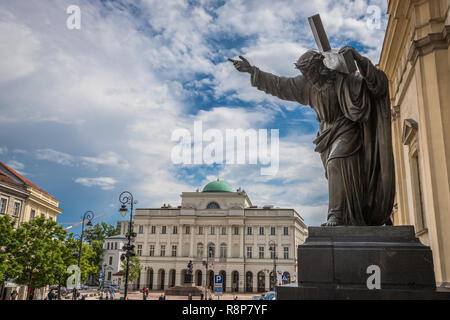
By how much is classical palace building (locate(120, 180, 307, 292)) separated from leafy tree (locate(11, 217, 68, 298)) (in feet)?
126

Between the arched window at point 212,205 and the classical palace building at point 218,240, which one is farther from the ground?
the arched window at point 212,205

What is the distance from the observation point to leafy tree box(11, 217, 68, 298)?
27.0 meters

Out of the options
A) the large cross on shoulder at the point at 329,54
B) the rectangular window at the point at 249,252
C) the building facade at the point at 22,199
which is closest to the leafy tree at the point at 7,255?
the building facade at the point at 22,199

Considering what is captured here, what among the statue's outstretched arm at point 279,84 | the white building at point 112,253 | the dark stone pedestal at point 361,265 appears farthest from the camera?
the white building at point 112,253

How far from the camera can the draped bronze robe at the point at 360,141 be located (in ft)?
14.2

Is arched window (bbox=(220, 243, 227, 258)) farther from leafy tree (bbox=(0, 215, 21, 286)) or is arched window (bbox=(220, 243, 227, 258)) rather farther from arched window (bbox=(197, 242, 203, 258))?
leafy tree (bbox=(0, 215, 21, 286))

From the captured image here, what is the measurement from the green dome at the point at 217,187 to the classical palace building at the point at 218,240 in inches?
90.0

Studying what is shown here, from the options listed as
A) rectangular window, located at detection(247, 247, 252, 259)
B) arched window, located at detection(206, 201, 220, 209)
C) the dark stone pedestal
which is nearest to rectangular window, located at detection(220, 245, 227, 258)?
rectangular window, located at detection(247, 247, 252, 259)

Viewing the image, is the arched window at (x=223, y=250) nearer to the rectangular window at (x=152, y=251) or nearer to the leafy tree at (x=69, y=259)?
the rectangular window at (x=152, y=251)

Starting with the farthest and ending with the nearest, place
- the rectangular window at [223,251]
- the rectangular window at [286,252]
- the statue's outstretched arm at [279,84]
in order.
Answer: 1. the rectangular window at [223,251]
2. the rectangular window at [286,252]
3. the statue's outstretched arm at [279,84]

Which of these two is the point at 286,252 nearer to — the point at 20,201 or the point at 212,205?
the point at 212,205
